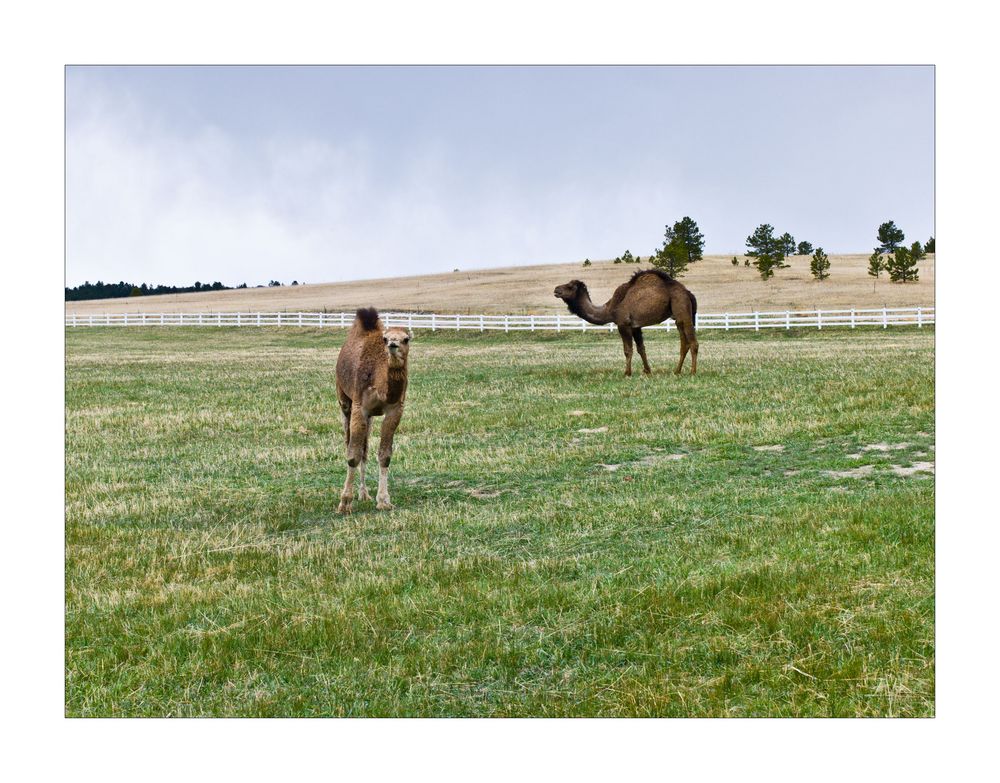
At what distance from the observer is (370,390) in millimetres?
10297

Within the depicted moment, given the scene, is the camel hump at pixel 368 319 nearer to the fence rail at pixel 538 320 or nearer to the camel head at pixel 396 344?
the camel head at pixel 396 344

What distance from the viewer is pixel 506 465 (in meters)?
12.8

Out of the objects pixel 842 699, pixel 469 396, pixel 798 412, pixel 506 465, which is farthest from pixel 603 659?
pixel 469 396

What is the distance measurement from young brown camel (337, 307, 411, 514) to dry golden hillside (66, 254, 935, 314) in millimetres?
49708

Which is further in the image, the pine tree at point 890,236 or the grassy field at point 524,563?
the pine tree at point 890,236

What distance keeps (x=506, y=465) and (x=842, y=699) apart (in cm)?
804

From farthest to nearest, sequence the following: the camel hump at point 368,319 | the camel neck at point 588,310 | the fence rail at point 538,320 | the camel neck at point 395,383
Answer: the fence rail at point 538,320 → the camel neck at point 588,310 → the camel hump at point 368,319 → the camel neck at point 395,383

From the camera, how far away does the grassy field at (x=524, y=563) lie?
5.42 meters

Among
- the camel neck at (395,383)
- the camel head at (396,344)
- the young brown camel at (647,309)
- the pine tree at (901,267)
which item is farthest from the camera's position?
the pine tree at (901,267)

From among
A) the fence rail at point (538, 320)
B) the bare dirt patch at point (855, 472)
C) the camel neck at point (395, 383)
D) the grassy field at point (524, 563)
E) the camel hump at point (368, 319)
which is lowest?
the grassy field at point (524, 563)

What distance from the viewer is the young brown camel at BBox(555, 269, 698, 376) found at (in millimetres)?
23312

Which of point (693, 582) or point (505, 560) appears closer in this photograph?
point (693, 582)

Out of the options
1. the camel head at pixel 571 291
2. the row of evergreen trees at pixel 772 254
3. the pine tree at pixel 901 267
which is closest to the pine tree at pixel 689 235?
the row of evergreen trees at pixel 772 254

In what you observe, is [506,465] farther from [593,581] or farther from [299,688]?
[299,688]
